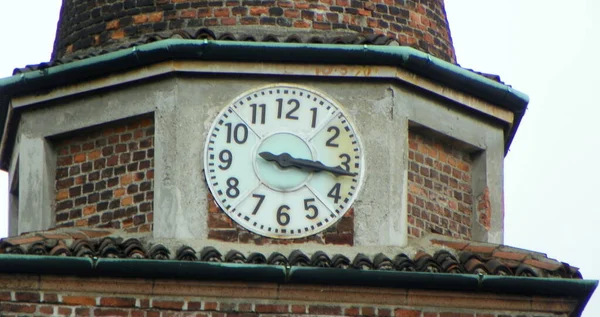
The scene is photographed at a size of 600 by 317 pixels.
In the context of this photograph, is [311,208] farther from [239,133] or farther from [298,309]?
[298,309]

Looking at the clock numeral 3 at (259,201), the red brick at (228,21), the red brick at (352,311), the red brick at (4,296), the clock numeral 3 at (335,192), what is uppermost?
the red brick at (228,21)

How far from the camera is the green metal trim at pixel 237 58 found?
1008 inches

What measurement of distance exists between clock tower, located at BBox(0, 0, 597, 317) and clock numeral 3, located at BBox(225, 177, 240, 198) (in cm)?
1

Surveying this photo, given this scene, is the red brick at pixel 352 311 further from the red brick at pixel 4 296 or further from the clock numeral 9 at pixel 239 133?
the red brick at pixel 4 296

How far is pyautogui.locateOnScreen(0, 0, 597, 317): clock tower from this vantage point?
24.5 m

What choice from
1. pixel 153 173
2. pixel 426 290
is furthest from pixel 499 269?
pixel 153 173

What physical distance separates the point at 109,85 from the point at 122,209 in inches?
47.4

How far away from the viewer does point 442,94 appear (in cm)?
2623

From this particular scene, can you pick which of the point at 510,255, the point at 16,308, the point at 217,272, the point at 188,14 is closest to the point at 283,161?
the point at 217,272

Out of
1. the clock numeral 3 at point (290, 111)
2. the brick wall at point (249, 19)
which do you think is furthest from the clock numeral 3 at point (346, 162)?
the brick wall at point (249, 19)

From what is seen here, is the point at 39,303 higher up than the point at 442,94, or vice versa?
the point at 442,94

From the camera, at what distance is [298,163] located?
25.4 metres

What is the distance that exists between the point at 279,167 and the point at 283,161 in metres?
0.07

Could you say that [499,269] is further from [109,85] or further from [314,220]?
[109,85]
